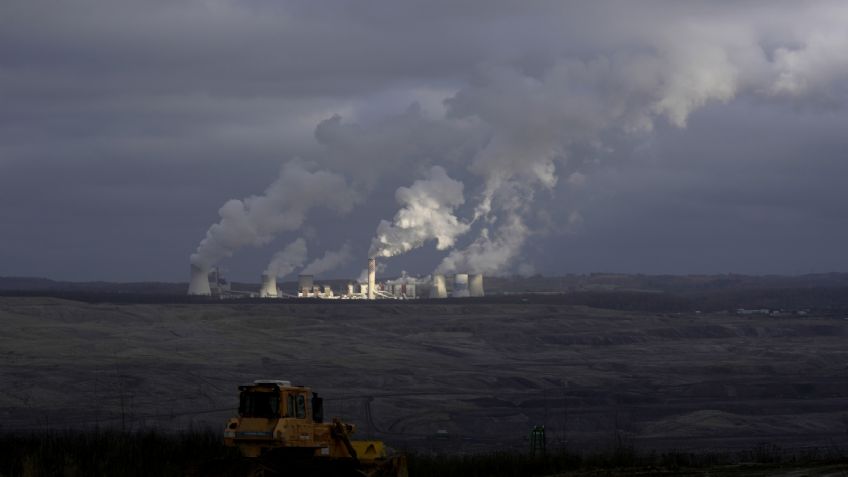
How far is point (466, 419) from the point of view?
53.2 metres

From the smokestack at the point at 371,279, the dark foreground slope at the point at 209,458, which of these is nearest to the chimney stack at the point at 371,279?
the smokestack at the point at 371,279

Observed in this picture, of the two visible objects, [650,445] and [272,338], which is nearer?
[650,445]

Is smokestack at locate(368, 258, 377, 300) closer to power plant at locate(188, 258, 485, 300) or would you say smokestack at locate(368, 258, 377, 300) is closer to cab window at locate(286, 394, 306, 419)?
power plant at locate(188, 258, 485, 300)

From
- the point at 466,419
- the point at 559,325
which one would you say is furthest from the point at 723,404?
the point at 559,325

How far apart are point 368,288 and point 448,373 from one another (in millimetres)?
81903

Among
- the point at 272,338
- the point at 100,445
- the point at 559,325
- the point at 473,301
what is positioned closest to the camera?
the point at 100,445

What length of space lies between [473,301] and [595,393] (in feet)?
288

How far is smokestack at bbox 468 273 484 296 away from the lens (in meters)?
165

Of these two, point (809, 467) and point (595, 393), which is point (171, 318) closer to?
point (595, 393)

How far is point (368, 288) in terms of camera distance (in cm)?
15612

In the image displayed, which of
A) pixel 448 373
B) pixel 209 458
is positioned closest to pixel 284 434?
pixel 209 458

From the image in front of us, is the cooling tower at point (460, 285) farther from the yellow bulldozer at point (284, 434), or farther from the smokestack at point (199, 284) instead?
the yellow bulldozer at point (284, 434)

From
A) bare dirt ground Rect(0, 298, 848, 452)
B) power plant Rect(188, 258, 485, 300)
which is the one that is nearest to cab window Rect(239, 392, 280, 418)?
bare dirt ground Rect(0, 298, 848, 452)

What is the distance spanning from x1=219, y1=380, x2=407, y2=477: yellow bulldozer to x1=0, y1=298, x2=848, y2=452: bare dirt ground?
1579 cm
